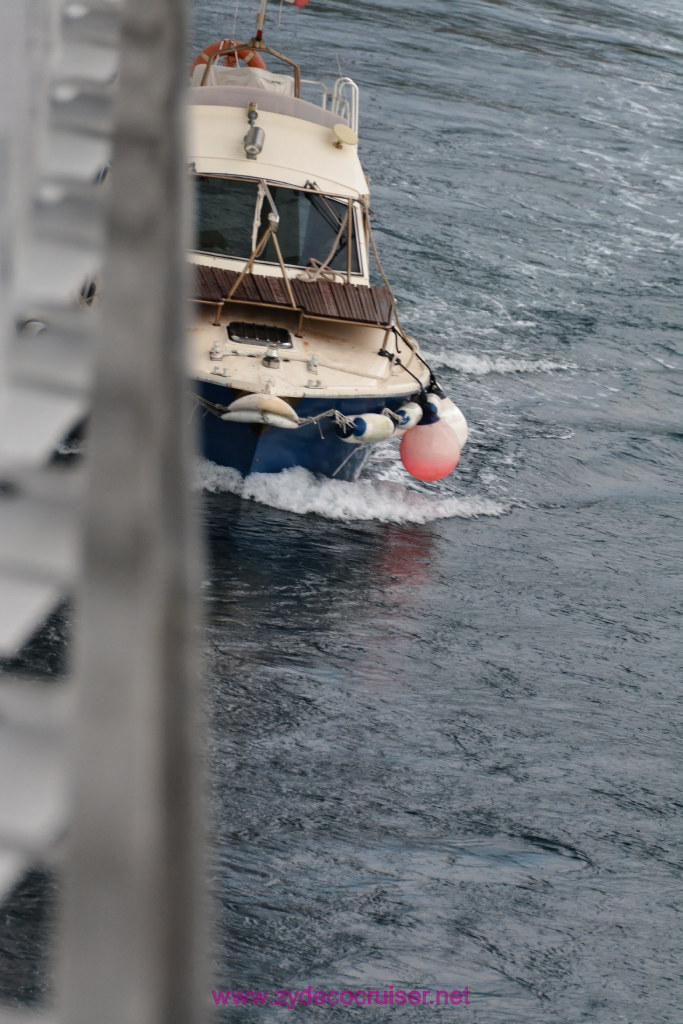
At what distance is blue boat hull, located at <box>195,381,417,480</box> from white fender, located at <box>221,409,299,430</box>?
0.48 ft

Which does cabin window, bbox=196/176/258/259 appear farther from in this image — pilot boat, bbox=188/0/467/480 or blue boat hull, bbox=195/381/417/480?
blue boat hull, bbox=195/381/417/480

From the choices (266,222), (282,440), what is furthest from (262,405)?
(266,222)

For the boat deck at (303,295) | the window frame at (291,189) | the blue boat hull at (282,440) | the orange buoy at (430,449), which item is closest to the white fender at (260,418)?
the blue boat hull at (282,440)

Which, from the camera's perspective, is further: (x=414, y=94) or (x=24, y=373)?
(x=414, y=94)

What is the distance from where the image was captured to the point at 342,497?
10.3m

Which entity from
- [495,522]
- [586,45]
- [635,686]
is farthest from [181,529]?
[586,45]

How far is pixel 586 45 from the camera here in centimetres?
3048

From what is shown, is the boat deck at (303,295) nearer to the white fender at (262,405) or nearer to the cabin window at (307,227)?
the cabin window at (307,227)

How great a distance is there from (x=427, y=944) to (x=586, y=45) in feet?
95.9

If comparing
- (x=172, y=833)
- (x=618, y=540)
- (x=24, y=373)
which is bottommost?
(x=618, y=540)

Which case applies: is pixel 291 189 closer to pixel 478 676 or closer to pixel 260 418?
pixel 260 418

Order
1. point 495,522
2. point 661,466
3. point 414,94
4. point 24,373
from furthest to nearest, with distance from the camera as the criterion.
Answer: point 414,94, point 661,466, point 495,522, point 24,373

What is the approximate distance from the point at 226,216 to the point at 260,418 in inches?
106

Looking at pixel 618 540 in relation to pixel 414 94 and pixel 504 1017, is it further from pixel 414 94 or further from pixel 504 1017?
pixel 414 94
